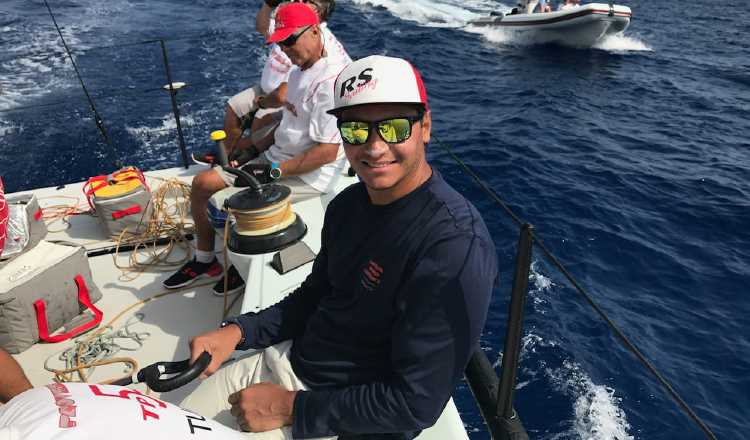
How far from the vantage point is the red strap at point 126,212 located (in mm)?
3063

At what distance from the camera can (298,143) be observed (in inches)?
110

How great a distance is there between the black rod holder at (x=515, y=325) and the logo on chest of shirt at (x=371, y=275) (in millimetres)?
349

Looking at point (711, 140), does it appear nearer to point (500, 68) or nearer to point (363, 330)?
point (500, 68)

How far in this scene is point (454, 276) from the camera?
1.08 metres

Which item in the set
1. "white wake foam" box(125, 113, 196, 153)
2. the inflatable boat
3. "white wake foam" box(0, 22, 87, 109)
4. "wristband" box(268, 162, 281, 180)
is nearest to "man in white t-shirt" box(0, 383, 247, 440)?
"wristband" box(268, 162, 281, 180)

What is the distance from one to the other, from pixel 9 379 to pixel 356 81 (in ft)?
5.60

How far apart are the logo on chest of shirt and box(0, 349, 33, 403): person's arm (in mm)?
1459

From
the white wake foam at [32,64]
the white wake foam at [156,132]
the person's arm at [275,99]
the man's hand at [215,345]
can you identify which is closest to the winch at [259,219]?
the man's hand at [215,345]

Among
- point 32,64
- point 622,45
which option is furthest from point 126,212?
point 622,45

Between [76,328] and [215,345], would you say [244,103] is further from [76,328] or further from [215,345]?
[215,345]

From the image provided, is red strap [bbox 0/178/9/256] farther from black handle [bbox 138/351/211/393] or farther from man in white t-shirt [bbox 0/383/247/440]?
man in white t-shirt [bbox 0/383/247/440]

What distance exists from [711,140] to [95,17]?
15902 millimetres

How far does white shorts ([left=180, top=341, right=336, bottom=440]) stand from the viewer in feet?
4.87

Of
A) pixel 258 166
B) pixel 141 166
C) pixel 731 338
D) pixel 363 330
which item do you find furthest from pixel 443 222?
pixel 141 166
